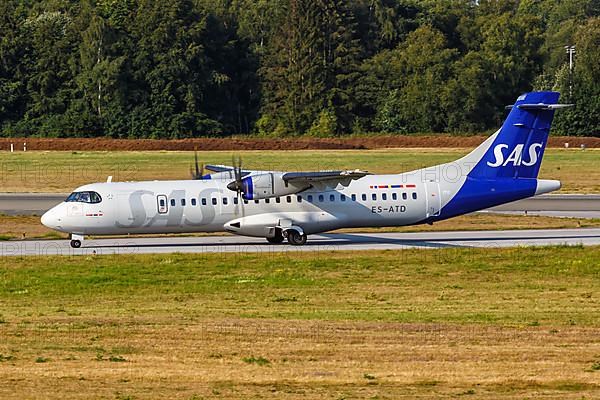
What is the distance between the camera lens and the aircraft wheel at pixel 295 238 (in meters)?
35.7

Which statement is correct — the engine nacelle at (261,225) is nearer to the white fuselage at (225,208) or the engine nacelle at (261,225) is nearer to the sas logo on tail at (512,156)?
the white fuselage at (225,208)

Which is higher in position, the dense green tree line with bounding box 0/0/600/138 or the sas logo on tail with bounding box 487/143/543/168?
the dense green tree line with bounding box 0/0/600/138

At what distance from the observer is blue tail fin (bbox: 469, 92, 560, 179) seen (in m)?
36.3

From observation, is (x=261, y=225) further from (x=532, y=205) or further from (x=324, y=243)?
(x=532, y=205)

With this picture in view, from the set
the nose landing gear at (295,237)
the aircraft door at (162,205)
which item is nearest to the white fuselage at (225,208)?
the aircraft door at (162,205)

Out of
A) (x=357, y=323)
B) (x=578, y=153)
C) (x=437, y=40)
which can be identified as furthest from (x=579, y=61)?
(x=357, y=323)

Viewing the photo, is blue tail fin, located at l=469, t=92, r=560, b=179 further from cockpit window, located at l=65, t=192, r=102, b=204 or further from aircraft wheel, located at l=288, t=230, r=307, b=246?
cockpit window, located at l=65, t=192, r=102, b=204

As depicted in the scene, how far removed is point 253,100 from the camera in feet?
374

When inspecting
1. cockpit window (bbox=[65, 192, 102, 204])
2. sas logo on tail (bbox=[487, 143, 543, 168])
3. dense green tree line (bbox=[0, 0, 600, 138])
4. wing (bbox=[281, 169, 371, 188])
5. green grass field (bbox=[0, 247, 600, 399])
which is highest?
dense green tree line (bbox=[0, 0, 600, 138])

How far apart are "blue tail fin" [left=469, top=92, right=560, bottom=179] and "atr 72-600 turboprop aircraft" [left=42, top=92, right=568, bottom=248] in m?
0.04

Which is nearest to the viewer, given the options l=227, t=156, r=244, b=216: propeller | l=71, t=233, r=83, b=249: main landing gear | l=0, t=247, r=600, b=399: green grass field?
l=0, t=247, r=600, b=399: green grass field

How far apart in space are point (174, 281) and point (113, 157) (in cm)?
6020

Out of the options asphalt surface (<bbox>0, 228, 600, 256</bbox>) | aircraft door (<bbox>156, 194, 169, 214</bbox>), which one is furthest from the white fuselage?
asphalt surface (<bbox>0, 228, 600, 256</bbox>)

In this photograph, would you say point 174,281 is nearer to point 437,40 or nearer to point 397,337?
point 397,337
